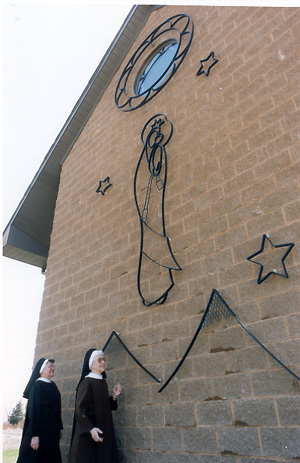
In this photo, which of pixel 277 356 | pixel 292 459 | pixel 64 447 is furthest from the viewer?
pixel 64 447

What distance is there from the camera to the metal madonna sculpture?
129 inches

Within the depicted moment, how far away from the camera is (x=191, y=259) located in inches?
121

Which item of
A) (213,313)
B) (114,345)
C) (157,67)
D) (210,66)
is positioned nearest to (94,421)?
(114,345)

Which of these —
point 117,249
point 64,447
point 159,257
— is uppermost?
point 117,249

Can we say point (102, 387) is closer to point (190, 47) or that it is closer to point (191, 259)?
point (191, 259)

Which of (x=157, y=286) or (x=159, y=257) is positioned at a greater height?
(x=159, y=257)

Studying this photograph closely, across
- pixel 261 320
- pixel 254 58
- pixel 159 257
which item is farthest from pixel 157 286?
pixel 254 58

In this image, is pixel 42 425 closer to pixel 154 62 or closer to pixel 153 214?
pixel 153 214

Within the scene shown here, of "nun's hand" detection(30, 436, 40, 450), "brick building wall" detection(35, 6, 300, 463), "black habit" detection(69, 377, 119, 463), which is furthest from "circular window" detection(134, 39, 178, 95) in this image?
"nun's hand" detection(30, 436, 40, 450)

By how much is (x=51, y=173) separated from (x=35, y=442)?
4.39 m

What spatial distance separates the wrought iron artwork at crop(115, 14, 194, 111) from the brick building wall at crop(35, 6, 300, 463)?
167mm

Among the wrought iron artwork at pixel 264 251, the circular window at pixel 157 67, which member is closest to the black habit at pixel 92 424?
the wrought iron artwork at pixel 264 251

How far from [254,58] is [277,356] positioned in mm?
2612

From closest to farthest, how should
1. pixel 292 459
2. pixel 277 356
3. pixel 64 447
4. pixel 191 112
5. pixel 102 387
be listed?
pixel 292 459 → pixel 277 356 → pixel 102 387 → pixel 64 447 → pixel 191 112
